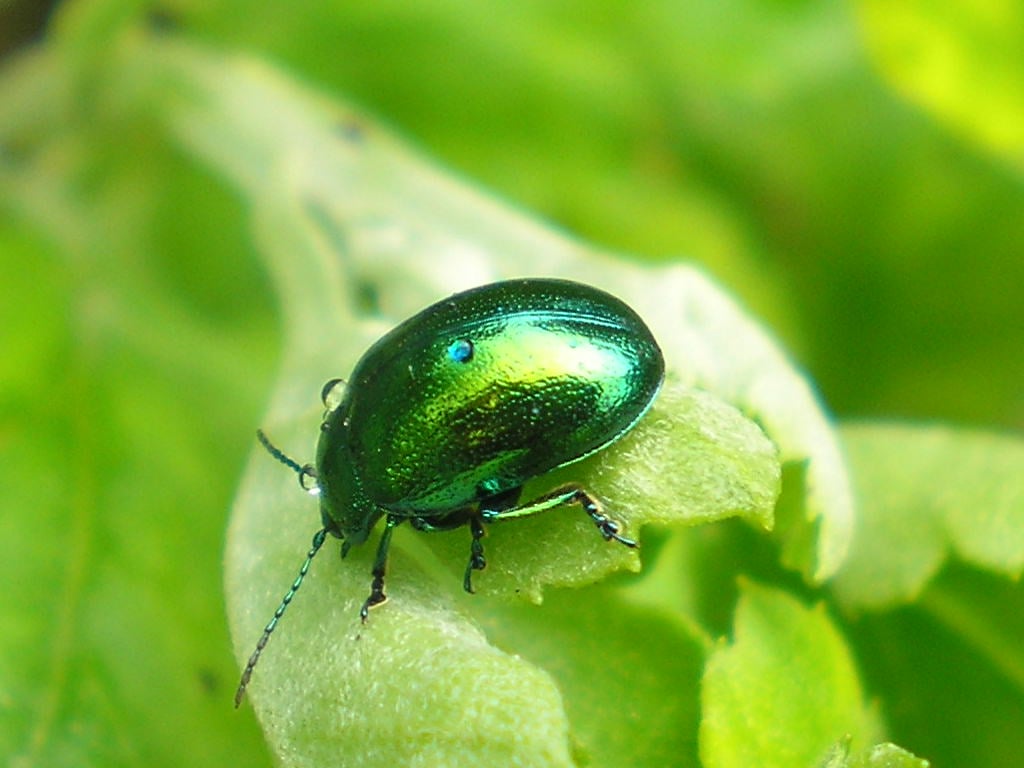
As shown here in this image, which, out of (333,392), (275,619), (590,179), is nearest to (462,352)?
(333,392)

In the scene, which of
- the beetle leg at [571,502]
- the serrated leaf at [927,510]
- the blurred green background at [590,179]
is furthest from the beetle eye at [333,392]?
the blurred green background at [590,179]

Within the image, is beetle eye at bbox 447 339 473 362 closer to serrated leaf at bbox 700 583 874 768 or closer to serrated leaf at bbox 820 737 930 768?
serrated leaf at bbox 700 583 874 768

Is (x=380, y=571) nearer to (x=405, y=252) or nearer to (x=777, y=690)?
(x=777, y=690)

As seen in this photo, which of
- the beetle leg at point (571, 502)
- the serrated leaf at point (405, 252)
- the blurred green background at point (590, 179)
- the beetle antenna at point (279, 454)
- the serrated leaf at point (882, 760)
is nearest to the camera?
the serrated leaf at point (882, 760)

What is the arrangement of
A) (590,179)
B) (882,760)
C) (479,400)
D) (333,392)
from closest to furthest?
(882,760) → (479,400) → (333,392) → (590,179)

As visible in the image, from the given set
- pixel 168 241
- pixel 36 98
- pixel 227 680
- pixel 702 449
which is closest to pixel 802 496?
pixel 702 449

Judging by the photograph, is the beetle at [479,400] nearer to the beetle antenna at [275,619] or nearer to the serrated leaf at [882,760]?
the beetle antenna at [275,619]
